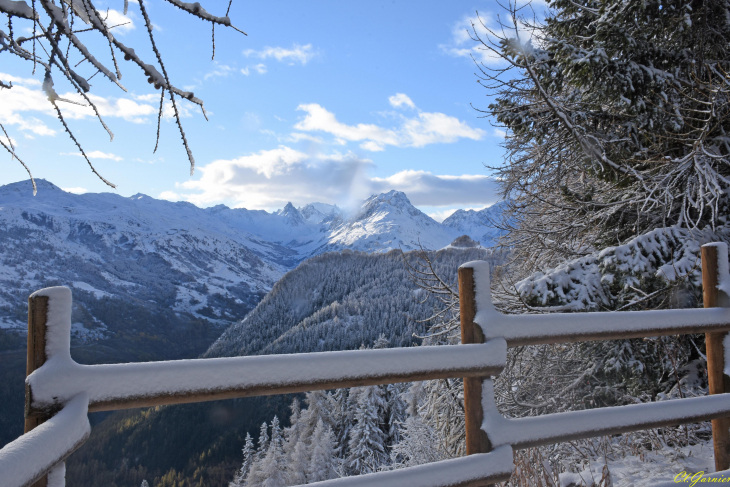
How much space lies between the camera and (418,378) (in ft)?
5.86

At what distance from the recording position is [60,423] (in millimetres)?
1164

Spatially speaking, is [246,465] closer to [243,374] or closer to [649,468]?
[649,468]

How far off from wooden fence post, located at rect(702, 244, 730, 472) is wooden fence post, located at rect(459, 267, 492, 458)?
170 centimetres

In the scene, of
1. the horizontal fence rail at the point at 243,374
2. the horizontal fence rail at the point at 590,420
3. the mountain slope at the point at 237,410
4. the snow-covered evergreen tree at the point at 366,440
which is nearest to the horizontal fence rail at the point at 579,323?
the horizontal fence rail at the point at 243,374

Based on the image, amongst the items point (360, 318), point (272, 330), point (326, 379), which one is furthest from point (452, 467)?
point (272, 330)

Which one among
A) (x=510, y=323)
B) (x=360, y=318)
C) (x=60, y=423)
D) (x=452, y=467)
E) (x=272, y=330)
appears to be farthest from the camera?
(x=272, y=330)

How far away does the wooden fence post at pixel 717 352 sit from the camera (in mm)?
2570

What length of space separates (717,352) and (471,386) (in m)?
1.87

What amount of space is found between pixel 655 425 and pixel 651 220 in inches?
171

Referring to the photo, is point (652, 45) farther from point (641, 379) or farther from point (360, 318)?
point (360, 318)

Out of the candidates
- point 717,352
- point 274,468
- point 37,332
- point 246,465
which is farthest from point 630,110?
point 246,465

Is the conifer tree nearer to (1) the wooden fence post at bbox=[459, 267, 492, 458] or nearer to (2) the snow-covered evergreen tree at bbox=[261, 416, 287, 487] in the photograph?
(1) the wooden fence post at bbox=[459, 267, 492, 458]

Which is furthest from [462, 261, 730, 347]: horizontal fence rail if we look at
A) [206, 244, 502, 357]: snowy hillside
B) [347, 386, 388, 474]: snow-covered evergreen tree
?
[206, 244, 502, 357]: snowy hillside

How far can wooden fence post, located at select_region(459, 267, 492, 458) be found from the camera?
190 centimetres
